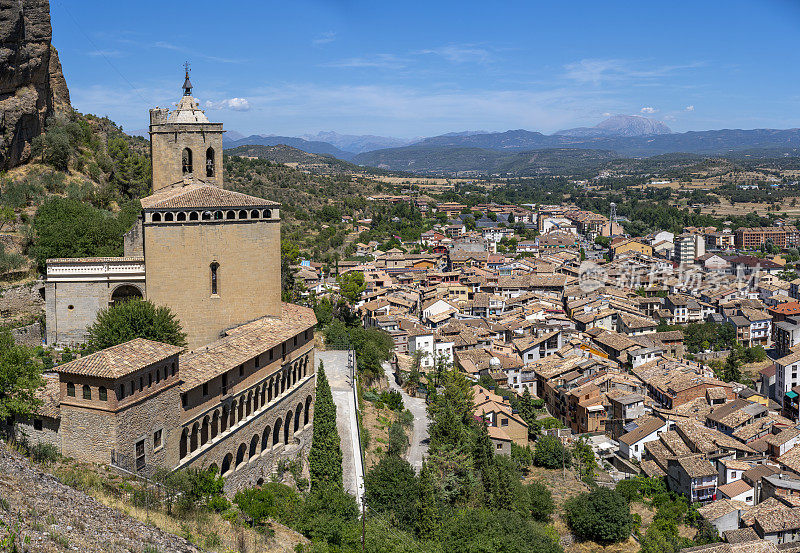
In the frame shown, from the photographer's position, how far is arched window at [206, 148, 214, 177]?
22.7 m

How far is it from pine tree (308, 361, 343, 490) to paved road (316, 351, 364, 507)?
572 mm

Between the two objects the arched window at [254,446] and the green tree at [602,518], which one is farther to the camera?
the green tree at [602,518]

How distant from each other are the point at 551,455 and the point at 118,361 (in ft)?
71.0

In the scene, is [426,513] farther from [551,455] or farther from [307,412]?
[551,455]

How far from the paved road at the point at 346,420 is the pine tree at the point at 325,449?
572 millimetres

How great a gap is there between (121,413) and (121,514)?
229 centimetres

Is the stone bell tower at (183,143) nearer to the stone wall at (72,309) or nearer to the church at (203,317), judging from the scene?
the church at (203,317)

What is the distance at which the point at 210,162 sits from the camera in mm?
22766

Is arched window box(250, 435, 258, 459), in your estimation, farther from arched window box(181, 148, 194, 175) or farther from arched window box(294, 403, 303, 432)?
arched window box(181, 148, 194, 175)

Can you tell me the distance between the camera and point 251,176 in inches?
2958

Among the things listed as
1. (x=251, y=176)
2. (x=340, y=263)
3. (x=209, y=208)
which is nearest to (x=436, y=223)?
(x=251, y=176)

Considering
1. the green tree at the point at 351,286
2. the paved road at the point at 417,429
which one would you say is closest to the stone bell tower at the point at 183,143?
the paved road at the point at 417,429

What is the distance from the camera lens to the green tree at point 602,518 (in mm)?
23859

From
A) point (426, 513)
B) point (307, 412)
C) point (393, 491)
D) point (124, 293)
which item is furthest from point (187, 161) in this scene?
point (426, 513)
